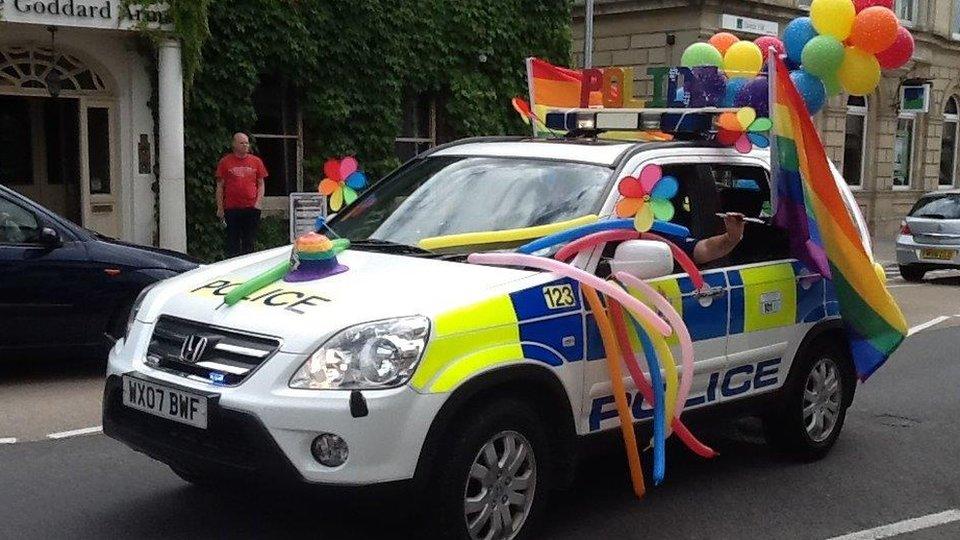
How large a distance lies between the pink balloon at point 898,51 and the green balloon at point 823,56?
293mm

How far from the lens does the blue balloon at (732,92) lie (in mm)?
6313

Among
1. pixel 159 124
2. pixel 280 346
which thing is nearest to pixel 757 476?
pixel 280 346

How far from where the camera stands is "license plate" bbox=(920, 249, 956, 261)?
17025 mm

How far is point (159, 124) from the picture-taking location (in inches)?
556

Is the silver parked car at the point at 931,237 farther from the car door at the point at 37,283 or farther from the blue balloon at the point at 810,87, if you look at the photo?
the car door at the point at 37,283

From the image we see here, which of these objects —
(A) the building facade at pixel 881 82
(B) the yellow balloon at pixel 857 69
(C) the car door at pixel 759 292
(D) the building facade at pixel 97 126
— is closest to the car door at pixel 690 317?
(C) the car door at pixel 759 292

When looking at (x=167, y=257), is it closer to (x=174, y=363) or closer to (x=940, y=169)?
(x=174, y=363)

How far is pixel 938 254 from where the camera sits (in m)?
17.2

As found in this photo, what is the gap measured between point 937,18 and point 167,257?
2590cm

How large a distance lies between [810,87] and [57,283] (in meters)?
5.40

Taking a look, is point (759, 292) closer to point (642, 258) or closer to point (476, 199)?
point (642, 258)

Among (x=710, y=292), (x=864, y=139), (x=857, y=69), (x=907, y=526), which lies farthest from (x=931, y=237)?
(x=710, y=292)

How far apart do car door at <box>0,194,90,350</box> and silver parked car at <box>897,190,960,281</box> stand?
44.8ft

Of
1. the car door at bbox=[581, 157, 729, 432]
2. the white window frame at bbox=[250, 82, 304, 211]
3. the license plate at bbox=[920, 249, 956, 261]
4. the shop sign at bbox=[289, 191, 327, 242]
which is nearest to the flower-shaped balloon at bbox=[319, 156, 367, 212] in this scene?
the car door at bbox=[581, 157, 729, 432]
